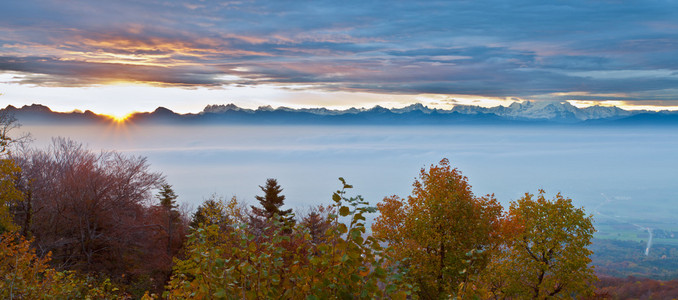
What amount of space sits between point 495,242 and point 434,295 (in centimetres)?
511

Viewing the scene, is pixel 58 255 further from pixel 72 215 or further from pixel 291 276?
pixel 291 276

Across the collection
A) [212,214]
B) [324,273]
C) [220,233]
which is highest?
[324,273]

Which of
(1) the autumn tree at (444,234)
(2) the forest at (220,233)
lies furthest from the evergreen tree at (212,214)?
(1) the autumn tree at (444,234)

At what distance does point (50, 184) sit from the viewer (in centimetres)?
3412

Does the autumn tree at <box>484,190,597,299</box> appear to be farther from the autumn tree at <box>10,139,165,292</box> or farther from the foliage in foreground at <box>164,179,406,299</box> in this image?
the autumn tree at <box>10,139,165,292</box>

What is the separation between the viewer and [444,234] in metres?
24.7

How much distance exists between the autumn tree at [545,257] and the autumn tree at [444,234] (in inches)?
88.8

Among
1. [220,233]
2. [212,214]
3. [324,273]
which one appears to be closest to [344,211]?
[324,273]

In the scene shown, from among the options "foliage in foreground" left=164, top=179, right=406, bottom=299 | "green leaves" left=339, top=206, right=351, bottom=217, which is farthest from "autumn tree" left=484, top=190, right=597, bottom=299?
"green leaves" left=339, top=206, right=351, bottom=217

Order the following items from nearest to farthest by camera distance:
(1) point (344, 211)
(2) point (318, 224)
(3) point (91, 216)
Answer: (1) point (344, 211) < (2) point (318, 224) < (3) point (91, 216)

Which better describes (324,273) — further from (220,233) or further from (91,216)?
(91,216)

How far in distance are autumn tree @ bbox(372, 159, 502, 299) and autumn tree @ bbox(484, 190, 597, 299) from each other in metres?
2.26

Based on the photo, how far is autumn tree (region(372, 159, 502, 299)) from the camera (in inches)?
948

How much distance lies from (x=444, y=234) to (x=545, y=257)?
27.8ft
